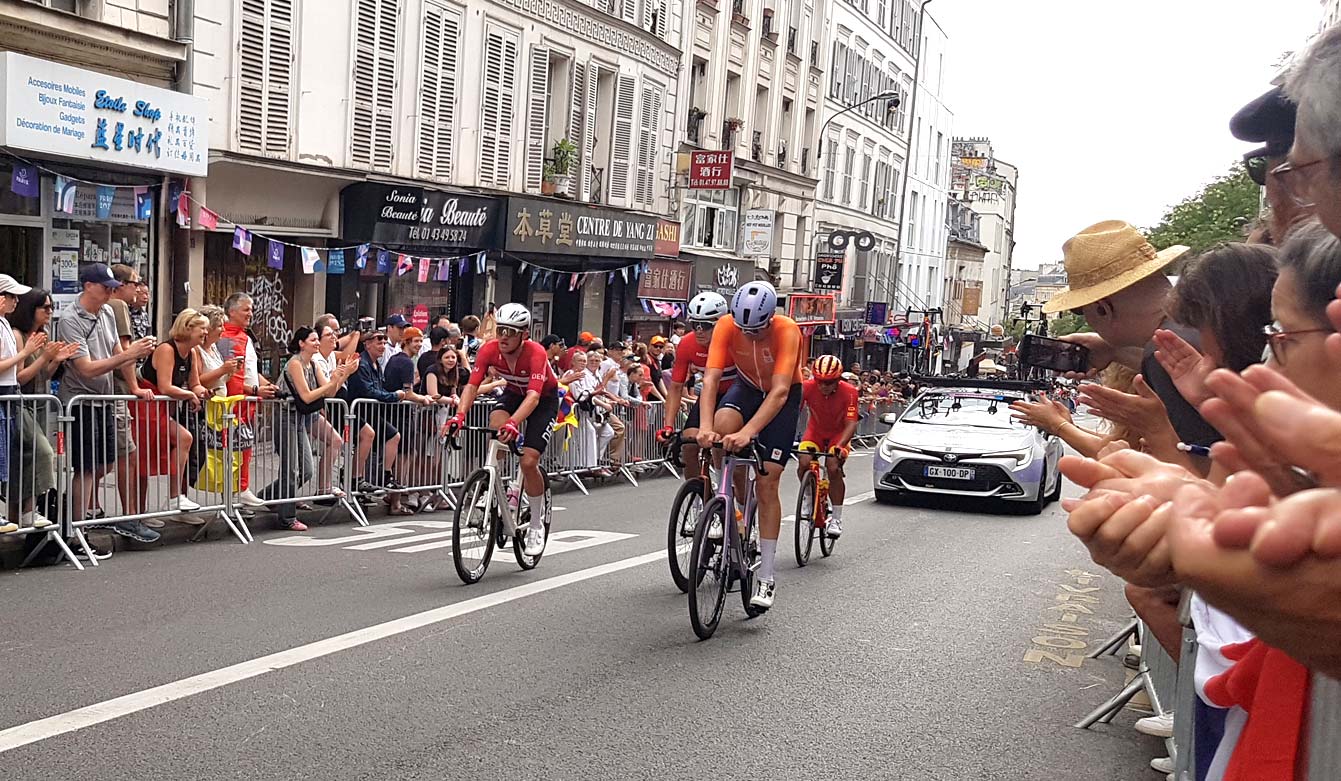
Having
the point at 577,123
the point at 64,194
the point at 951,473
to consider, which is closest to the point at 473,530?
the point at 951,473

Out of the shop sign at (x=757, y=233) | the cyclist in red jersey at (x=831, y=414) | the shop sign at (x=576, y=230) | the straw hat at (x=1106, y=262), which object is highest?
the shop sign at (x=757, y=233)

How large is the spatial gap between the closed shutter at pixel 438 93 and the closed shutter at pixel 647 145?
8456 millimetres

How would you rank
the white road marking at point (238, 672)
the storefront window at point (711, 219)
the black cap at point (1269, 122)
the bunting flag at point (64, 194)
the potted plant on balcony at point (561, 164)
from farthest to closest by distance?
the storefront window at point (711, 219), the potted plant on balcony at point (561, 164), the bunting flag at point (64, 194), the white road marking at point (238, 672), the black cap at point (1269, 122)

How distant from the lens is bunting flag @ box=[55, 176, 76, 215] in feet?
50.1

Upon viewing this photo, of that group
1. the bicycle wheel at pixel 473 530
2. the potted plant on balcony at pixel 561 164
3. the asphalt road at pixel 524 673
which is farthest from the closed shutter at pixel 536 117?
the bicycle wheel at pixel 473 530

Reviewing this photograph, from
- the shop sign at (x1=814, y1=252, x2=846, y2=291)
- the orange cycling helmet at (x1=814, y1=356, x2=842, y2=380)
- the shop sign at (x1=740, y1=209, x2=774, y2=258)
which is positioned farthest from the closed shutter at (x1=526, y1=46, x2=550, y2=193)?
the shop sign at (x1=814, y1=252, x2=846, y2=291)

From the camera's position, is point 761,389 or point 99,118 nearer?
point 761,389

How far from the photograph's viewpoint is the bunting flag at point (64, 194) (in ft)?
50.1

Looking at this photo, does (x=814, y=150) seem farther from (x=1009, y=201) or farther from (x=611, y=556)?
(x=1009, y=201)

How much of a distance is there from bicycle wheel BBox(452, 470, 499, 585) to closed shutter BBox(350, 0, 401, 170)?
44.3ft

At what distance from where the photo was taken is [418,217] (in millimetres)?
22469

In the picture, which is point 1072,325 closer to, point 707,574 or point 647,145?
point 647,145

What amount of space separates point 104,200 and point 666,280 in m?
19.4

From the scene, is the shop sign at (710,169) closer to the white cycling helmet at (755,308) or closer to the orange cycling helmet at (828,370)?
the orange cycling helmet at (828,370)
